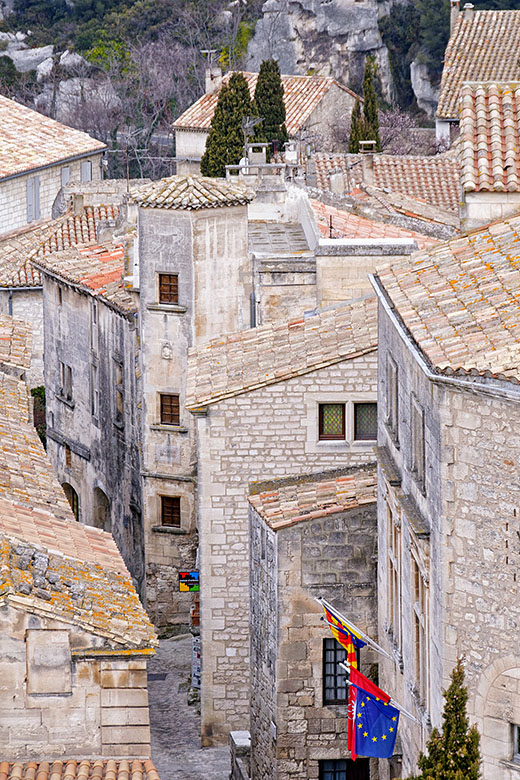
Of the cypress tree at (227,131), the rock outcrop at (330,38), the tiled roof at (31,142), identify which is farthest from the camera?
the rock outcrop at (330,38)

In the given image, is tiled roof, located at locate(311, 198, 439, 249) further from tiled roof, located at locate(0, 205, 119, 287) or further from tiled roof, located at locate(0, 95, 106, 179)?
tiled roof, located at locate(0, 95, 106, 179)

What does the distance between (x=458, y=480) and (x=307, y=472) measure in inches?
430

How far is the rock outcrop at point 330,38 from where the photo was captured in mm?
101125

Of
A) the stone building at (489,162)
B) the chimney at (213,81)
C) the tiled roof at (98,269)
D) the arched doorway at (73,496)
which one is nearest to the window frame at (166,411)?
the tiled roof at (98,269)

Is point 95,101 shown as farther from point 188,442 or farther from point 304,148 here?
point 188,442

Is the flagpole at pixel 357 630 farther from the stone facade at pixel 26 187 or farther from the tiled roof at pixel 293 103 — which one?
the tiled roof at pixel 293 103

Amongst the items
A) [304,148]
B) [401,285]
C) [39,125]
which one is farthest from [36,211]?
[401,285]

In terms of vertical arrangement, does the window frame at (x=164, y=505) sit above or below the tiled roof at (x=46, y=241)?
below

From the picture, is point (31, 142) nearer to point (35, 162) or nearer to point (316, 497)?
point (35, 162)

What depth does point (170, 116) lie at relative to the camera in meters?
104

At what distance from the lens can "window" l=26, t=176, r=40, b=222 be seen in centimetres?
7212

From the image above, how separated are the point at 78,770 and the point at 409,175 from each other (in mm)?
43628

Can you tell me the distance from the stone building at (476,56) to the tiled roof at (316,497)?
49.7 m

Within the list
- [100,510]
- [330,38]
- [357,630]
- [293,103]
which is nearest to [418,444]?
[357,630]
